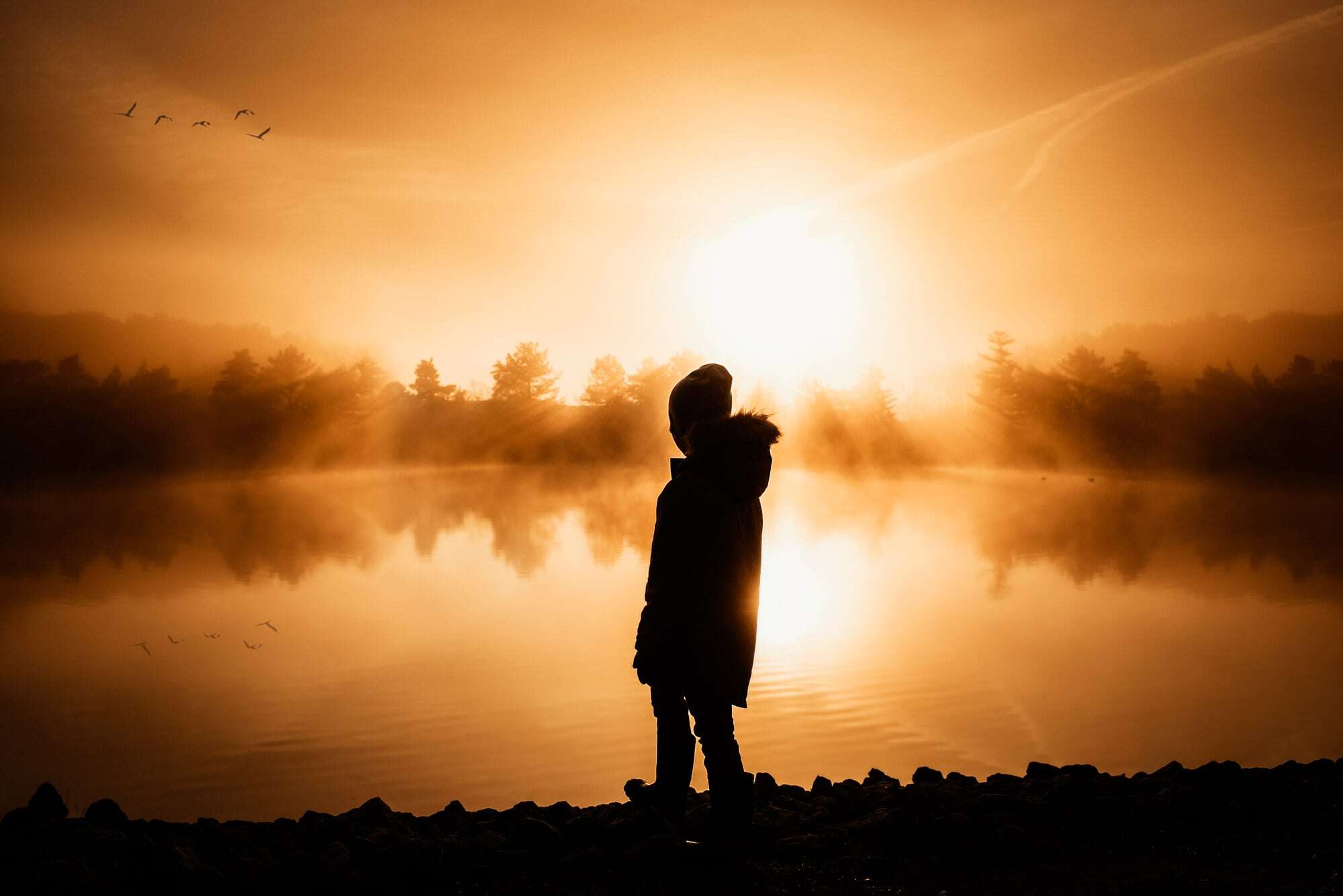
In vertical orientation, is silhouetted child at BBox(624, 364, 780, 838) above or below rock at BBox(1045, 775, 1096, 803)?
above

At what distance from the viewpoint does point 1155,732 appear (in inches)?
250

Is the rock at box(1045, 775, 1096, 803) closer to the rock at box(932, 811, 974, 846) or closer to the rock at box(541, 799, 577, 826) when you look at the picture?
the rock at box(932, 811, 974, 846)

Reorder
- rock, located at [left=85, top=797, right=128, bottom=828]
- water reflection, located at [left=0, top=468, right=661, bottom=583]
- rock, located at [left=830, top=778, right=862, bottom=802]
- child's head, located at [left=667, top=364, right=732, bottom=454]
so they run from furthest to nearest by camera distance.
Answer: water reflection, located at [left=0, top=468, right=661, bottom=583] < rock, located at [left=830, top=778, right=862, bottom=802] < rock, located at [left=85, top=797, right=128, bottom=828] < child's head, located at [left=667, top=364, right=732, bottom=454]

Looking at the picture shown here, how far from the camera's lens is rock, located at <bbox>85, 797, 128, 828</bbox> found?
159 inches

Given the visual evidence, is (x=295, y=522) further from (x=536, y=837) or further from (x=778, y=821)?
(x=778, y=821)

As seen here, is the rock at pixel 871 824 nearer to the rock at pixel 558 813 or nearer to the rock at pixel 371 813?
the rock at pixel 558 813

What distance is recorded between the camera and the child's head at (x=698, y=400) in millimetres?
3789

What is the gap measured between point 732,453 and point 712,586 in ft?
1.77

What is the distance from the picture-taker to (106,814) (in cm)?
409

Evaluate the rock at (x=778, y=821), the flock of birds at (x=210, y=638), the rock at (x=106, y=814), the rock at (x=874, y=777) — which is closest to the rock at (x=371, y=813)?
the rock at (x=106, y=814)

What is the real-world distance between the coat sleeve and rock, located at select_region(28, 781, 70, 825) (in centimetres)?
279

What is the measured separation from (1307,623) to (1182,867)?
8.55 meters

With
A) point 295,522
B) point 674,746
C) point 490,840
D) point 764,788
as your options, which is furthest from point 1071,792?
point 295,522

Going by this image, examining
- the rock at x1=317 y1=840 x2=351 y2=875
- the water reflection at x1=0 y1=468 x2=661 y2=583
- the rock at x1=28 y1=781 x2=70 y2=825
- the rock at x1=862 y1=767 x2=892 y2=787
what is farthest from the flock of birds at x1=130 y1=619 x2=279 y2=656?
the rock at x1=862 y1=767 x2=892 y2=787
